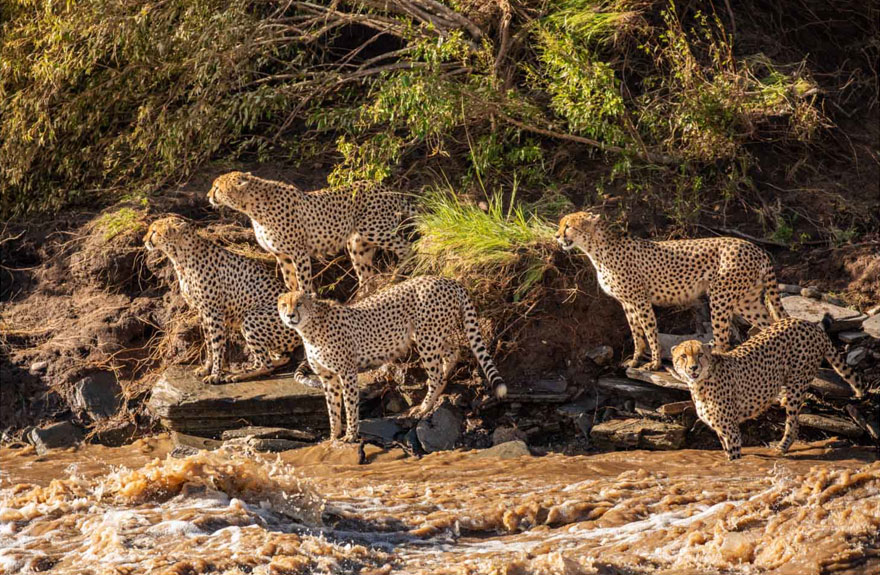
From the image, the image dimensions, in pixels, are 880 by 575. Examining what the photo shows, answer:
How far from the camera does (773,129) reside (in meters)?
11.7

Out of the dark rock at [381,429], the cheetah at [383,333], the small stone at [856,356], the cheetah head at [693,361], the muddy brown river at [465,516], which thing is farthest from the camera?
the dark rock at [381,429]

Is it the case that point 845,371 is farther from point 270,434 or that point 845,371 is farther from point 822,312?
point 270,434

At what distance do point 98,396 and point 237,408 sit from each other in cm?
162

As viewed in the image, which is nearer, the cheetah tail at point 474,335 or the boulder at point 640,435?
the boulder at point 640,435

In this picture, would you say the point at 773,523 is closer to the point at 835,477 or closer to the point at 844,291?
the point at 835,477

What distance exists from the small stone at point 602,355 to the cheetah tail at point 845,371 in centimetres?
170

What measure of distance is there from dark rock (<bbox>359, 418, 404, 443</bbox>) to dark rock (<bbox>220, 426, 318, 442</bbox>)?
0.44 metres

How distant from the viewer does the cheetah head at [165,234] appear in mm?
9914

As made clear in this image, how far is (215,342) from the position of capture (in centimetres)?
997

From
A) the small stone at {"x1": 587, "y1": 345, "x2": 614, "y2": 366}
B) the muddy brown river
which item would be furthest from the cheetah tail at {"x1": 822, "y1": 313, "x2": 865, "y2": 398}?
the small stone at {"x1": 587, "y1": 345, "x2": 614, "y2": 366}

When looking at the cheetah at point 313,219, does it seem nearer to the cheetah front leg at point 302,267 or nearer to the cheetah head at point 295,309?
the cheetah front leg at point 302,267

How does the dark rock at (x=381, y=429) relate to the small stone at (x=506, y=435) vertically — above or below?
above

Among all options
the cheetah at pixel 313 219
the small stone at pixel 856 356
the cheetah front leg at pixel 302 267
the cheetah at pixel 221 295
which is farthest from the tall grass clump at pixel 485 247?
the small stone at pixel 856 356

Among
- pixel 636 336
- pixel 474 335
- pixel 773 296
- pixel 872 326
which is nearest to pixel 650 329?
pixel 636 336
